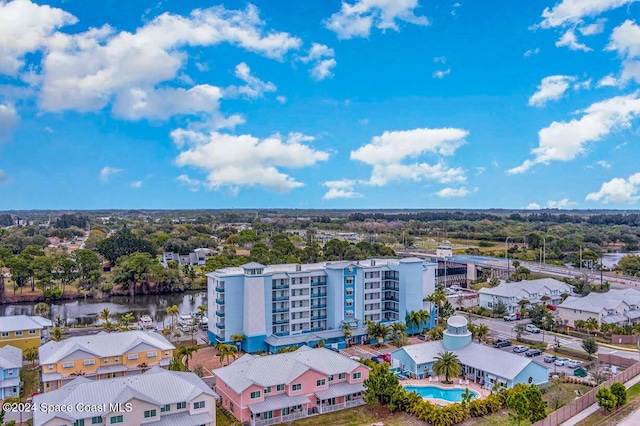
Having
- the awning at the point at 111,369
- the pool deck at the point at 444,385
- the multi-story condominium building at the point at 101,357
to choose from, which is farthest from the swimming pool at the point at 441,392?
the awning at the point at 111,369

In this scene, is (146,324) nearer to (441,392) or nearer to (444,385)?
(444,385)

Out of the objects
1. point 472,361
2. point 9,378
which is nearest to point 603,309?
point 472,361

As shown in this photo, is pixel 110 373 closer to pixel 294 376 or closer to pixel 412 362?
pixel 294 376

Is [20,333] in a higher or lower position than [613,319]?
higher

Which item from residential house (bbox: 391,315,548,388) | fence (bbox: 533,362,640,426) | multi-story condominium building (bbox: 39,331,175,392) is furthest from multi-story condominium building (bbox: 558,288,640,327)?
multi-story condominium building (bbox: 39,331,175,392)

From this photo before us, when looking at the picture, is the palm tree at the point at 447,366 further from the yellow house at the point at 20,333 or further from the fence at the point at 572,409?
the yellow house at the point at 20,333

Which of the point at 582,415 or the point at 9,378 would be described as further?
the point at 9,378

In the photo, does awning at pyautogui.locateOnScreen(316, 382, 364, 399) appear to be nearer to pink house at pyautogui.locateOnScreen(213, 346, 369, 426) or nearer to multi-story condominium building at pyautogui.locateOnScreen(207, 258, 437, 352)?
pink house at pyautogui.locateOnScreen(213, 346, 369, 426)
